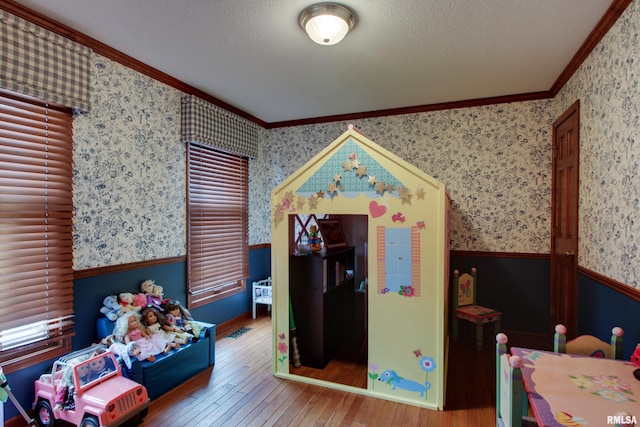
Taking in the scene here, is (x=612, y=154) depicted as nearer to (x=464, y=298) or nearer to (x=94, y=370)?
(x=464, y=298)

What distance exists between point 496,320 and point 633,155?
1.90 m

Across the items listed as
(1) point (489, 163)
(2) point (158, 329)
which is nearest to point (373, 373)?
(2) point (158, 329)

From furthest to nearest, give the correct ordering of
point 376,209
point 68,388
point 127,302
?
point 127,302, point 376,209, point 68,388

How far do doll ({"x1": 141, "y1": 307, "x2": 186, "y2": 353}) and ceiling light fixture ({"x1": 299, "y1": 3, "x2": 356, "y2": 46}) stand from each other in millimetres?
2308

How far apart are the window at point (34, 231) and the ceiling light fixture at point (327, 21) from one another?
1725 millimetres

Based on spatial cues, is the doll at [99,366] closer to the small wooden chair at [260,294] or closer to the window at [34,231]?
the window at [34,231]

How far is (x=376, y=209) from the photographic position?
2334mm

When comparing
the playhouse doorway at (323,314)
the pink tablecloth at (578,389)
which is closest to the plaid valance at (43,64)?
the playhouse doorway at (323,314)

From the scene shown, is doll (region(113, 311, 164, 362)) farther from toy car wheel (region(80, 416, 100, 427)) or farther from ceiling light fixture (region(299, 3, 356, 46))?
ceiling light fixture (region(299, 3, 356, 46))

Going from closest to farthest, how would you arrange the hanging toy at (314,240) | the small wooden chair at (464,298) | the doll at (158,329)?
the doll at (158,329)
the hanging toy at (314,240)
the small wooden chair at (464,298)

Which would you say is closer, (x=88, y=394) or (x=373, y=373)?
(x=88, y=394)

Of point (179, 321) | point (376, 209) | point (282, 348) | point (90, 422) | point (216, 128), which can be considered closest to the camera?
→ point (90, 422)

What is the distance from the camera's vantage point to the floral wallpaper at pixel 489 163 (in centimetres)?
335

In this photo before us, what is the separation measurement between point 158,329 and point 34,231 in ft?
3.44
